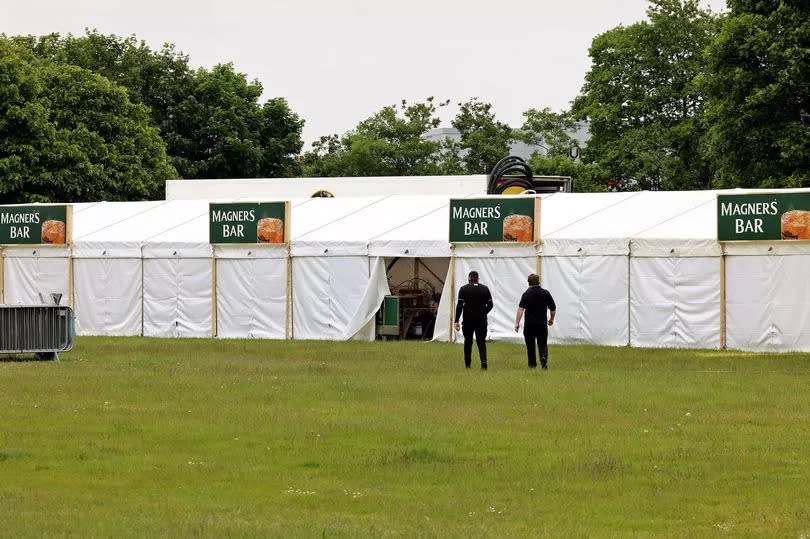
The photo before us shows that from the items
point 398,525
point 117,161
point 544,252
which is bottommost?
point 398,525

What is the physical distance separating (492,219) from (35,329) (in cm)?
1137

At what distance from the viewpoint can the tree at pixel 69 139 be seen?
64500 millimetres

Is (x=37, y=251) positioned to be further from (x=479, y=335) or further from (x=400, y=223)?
(x=479, y=335)

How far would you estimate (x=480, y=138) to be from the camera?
9712 cm

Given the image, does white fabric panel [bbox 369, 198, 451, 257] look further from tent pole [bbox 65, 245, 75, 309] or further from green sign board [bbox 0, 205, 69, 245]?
green sign board [bbox 0, 205, 69, 245]

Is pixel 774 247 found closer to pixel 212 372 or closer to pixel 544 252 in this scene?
pixel 544 252

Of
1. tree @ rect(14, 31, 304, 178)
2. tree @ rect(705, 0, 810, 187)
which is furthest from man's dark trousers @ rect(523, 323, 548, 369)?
tree @ rect(14, 31, 304, 178)

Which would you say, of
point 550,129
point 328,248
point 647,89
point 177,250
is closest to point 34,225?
point 177,250

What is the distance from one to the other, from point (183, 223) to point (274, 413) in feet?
79.9

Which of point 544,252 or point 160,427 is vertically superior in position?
point 544,252

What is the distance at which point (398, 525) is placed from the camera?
11.0m

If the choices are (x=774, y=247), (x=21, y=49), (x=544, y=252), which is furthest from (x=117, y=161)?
(x=774, y=247)

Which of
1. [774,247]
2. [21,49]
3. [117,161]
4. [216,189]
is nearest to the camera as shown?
[774,247]

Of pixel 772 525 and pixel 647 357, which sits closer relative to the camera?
pixel 772 525
